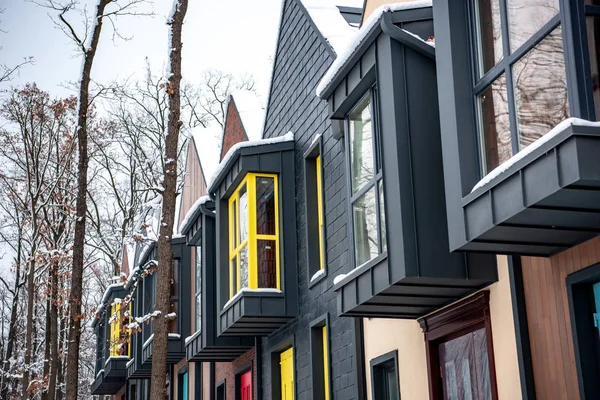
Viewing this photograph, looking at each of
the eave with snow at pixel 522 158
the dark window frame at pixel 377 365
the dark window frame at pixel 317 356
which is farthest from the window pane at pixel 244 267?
the eave with snow at pixel 522 158

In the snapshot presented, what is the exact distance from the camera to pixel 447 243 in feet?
28.9

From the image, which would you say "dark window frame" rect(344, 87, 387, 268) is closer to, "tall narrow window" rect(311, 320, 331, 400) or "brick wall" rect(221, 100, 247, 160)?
"tall narrow window" rect(311, 320, 331, 400)

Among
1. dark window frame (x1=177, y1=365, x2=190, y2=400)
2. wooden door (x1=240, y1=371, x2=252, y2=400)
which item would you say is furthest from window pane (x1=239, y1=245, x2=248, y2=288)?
dark window frame (x1=177, y1=365, x2=190, y2=400)

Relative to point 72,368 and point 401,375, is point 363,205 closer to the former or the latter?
point 401,375

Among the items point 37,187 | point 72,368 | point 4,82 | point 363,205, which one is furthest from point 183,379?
point 363,205

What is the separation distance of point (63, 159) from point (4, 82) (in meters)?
3.14

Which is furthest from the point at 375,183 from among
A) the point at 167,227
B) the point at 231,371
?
the point at 231,371

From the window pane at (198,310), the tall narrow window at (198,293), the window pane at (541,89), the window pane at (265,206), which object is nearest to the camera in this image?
the window pane at (541,89)

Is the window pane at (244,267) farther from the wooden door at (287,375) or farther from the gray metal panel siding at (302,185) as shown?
the wooden door at (287,375)

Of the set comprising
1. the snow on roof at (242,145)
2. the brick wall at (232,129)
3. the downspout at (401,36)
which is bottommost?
the downspout at (401,36)

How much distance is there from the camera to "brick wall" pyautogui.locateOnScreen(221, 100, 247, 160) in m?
19.9

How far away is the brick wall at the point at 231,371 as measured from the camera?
1708 cm

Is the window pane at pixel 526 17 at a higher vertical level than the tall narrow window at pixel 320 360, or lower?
higher

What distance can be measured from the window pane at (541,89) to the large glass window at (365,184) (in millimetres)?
2680
